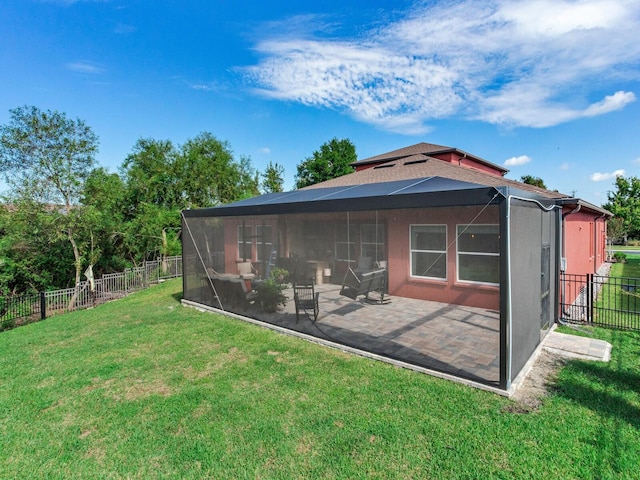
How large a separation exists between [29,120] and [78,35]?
365cm

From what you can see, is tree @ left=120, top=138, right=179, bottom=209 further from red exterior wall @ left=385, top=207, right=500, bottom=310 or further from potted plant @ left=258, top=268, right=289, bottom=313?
red exterior wall @ left=385, top=207, right=500, bottom=310

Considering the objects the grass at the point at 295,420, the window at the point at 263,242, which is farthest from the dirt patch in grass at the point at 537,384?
the window at the point at 263,242

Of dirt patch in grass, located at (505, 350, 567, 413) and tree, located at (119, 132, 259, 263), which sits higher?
tree, located at (119, 132, 259, 263)

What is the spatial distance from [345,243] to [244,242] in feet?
8.59

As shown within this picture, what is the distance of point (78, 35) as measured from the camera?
459 inches

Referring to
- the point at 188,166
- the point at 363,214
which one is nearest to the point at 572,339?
the point at 363,214

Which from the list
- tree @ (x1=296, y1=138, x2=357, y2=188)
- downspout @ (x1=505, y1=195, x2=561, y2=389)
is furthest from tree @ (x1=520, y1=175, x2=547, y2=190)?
downspout @ (x1=505, y1=195, x2=561, y2=389)

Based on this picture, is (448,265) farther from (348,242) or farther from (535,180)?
(535,180)

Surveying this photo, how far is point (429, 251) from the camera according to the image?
26.9 ft

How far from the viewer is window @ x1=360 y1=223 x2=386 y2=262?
7.57 m

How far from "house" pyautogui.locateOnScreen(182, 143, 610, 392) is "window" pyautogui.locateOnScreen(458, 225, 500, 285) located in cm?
2

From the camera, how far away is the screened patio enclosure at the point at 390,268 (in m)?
4.66

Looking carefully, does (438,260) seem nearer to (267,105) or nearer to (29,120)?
(29,120)

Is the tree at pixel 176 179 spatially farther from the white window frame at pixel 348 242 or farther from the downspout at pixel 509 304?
the downspout at pixel 509 304
